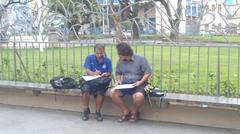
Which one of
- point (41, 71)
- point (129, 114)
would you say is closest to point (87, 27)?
point (41, 71)

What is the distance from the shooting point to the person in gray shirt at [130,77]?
6.80 meters

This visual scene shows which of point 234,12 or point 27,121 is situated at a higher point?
point 234,12

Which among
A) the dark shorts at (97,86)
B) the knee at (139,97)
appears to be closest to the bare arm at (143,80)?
the knee at (139,97)

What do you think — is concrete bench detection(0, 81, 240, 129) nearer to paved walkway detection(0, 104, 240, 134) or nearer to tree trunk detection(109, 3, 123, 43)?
paved walkway detection(0, 104, 240, 134)

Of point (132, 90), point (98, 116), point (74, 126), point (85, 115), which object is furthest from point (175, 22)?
point (74, 126)

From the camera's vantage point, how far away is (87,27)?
8.08 m

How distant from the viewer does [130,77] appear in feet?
22.8

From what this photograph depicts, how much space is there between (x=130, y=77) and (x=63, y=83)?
1230mm

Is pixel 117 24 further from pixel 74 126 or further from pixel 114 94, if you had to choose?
pixel 74 126

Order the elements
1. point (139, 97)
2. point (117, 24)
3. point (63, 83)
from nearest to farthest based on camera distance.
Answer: point (139, 97), point (63, 83), point (117, 24)

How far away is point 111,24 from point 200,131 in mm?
2580

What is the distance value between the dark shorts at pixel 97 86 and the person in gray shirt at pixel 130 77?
0.66ft

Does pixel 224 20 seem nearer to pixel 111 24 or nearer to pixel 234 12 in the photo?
pixel 234 12

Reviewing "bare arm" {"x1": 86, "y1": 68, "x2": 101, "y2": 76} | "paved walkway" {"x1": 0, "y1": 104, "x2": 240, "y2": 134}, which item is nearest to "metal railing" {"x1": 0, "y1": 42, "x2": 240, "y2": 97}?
"bare arm" {"x1": 86, "y1": 68, "x2": 101, "y2": 76}
